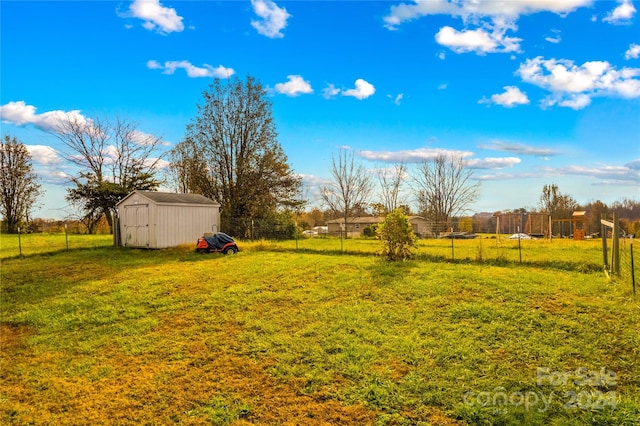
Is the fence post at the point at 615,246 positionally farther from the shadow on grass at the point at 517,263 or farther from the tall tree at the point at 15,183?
the tall tree at the point at 15,183

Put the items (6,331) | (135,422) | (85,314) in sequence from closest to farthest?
(135,422)
(6,331)
(85,314)

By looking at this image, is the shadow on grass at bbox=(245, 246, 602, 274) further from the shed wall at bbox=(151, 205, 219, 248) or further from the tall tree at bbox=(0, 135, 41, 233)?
the tall tree at bbox=(0, 135, 41, 233)

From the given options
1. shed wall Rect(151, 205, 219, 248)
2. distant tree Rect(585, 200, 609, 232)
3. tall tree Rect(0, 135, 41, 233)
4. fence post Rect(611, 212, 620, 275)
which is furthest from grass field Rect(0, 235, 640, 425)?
distant tree Rect(585, 200, 609, 232)

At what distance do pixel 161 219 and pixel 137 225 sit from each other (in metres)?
1.60

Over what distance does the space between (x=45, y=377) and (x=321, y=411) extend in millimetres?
4120

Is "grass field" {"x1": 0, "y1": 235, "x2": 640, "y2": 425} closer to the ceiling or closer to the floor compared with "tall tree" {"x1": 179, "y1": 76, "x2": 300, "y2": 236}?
closer to the floor

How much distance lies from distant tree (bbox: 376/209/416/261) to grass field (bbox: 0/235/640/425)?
168cm

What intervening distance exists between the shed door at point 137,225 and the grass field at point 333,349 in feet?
27.2

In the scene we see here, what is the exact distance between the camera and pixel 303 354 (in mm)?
5914

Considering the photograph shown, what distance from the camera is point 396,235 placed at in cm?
1226

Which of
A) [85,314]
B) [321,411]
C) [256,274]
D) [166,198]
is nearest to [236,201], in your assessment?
[166,198]

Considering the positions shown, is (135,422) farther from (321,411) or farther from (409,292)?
(409,292)

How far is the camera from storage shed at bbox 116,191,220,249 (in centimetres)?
1888

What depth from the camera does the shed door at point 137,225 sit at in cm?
1914
